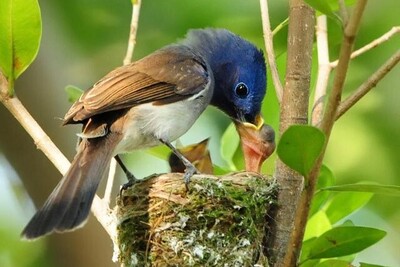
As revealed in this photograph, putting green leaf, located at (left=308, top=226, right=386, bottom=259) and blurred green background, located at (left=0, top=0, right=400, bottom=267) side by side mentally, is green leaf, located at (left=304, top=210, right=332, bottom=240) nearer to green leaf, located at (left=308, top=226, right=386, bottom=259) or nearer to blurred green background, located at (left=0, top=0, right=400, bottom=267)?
green leaf, located at (left=308, top=226, right=386, bottom=259)

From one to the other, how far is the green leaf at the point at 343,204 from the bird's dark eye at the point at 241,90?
916 mm

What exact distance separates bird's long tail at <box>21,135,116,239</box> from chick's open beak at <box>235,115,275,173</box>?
0.51 meters

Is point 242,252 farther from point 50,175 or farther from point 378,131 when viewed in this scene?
point 378,131

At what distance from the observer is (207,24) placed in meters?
4.51

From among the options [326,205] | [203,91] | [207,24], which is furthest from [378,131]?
[326,205]

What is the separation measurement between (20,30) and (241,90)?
134cm

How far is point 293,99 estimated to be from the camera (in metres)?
2.55

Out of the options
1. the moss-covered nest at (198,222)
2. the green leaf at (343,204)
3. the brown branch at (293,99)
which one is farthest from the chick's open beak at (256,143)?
the brown branch at (293,99)

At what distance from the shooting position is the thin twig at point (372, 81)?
196 cm

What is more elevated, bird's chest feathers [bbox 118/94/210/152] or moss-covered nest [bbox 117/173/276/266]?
bird's chest feathers [bbox 118/94/210/152]

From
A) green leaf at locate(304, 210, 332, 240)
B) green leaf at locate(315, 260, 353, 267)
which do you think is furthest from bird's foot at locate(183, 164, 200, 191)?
green leaf at locate(315, 260, 353, 267)

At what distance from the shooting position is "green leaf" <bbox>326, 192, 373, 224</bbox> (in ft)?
9.96

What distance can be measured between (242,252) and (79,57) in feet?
7.13

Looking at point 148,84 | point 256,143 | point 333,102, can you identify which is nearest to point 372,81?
point 333,102
